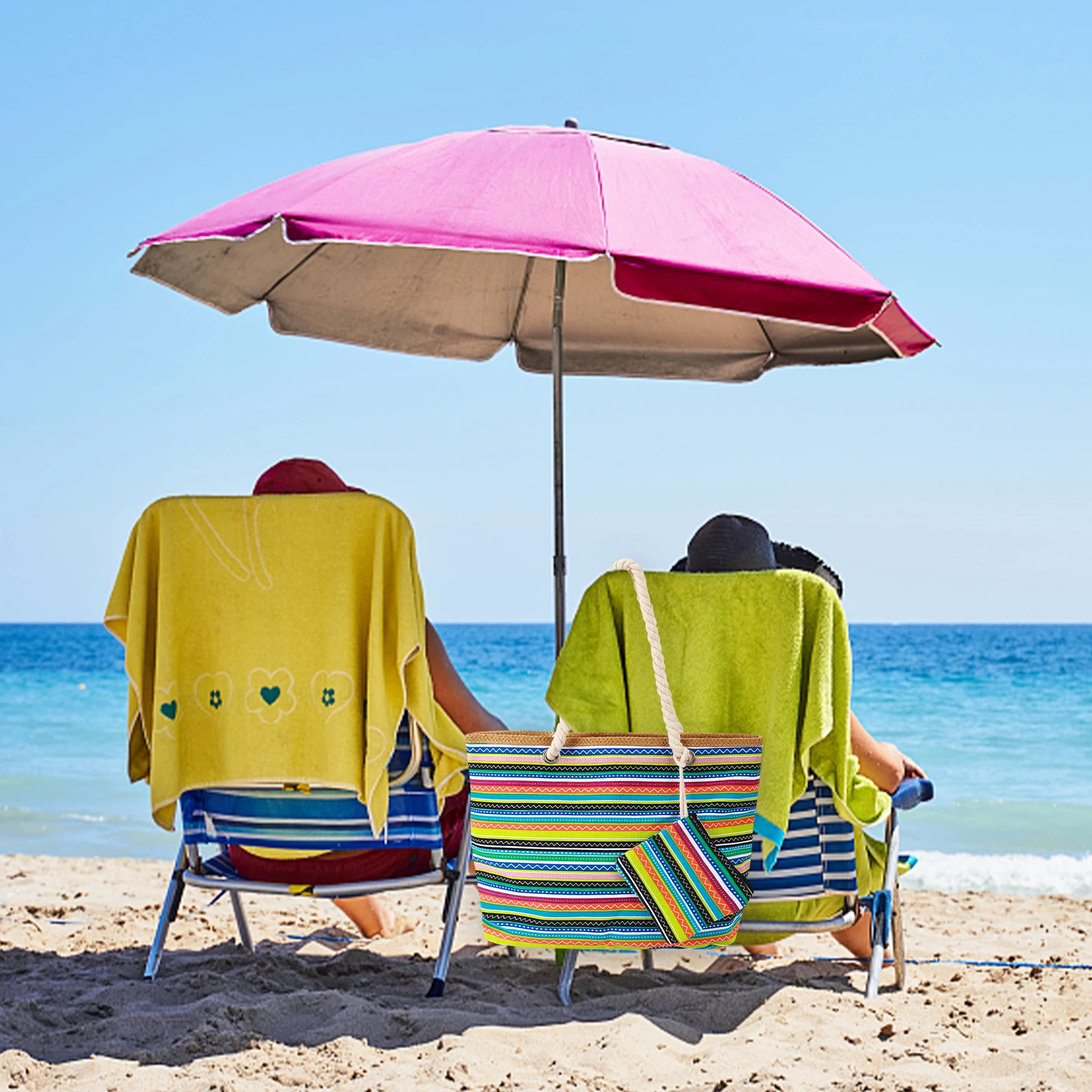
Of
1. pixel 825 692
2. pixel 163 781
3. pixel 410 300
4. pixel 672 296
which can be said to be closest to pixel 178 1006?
pixel 163 781

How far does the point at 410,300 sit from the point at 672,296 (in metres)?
2.10

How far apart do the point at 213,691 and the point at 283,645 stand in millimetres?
215

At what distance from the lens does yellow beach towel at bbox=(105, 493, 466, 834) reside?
9.62ft

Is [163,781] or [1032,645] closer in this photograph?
[163,781]

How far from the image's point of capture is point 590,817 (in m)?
2.70

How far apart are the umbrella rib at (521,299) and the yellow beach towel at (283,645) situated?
5.99 feet

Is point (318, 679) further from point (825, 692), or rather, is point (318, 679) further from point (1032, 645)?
point (1032, 645)

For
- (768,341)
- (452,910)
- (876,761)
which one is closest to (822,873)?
(876,761)

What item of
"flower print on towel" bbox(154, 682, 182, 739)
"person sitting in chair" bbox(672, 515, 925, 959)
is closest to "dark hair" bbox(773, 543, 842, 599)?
"person sitting in chair" bbox(672, 515, 925, 959)

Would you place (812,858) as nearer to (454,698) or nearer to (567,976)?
(567,976)

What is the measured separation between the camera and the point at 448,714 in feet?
10.3

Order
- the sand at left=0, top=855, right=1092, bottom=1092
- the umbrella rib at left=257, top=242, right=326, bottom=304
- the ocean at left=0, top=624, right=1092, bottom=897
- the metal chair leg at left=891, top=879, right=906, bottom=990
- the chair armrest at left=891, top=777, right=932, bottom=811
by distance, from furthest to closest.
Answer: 1. the ocean at left=0, top=624, right=1092, bottom=897
2. the umbrella rib at left=257, top=242, right=326, bottom=304
3. the metal chair leg at left=891, top=879, right=906, bottom=990
4. the chair armrest at left=891, top=777, right=932, bottom=811
5. the sand at left=0, top=855, right=1092, bottom=1092

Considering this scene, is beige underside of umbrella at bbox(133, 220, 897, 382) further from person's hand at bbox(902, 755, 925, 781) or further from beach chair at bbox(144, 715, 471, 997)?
beach chair at bbox(144, 715, 471, 997)

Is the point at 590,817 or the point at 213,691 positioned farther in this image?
the point at 213,691
